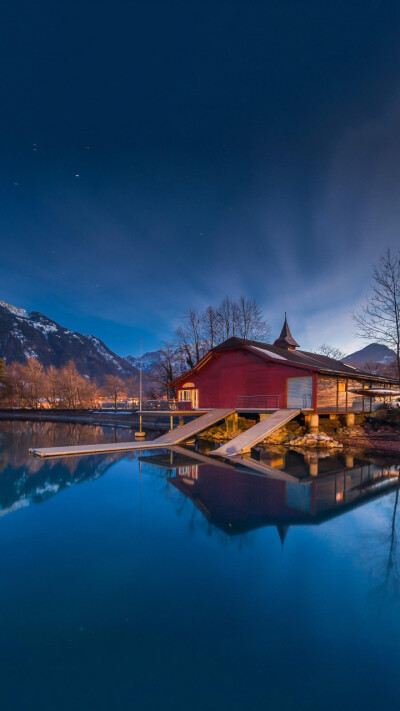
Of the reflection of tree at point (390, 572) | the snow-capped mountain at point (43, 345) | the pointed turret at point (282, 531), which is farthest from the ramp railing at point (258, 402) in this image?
the snow-capped mountain at point (43, 345)

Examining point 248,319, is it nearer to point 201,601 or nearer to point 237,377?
point 237,377

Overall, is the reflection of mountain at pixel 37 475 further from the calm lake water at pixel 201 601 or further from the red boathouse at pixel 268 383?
the red boathouse at pixel 268 383

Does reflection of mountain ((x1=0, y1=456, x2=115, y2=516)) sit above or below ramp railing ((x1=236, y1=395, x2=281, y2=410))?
below

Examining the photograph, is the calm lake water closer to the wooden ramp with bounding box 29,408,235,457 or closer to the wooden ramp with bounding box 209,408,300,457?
the wooden ramp with bounding box 209,408,300,457

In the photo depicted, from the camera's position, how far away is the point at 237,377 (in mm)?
20906

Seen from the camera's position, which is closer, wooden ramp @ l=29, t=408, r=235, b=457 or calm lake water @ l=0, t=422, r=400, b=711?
calm lake water @ l=0, t=422, r=400, b=711

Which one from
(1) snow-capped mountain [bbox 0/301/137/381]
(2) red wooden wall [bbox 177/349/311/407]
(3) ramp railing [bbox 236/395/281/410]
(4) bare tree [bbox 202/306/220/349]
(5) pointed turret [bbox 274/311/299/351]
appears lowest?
(3) ramp railing [bbox 236/395/281/410]

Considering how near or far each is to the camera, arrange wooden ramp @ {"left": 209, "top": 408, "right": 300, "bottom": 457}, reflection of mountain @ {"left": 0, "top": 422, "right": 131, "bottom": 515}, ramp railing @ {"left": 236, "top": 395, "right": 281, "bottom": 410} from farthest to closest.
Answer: ramp railing @ {"left": 236, "top": 395, "right": 281, "bottom": 410} → wooden ramp @ {"left": 209, "top": 408, "right": 300, "bottom": 457} → reflection of mountain @ {"left": 0, "top": 422, "right": 131, "bottom": 515}

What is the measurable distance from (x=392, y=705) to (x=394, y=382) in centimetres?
2546

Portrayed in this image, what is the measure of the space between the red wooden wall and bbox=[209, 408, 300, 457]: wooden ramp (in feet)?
6.35

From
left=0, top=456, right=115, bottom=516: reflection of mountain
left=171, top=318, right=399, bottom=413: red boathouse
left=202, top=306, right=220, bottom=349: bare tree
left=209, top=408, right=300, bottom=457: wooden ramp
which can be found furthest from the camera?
left=202, top=306, right=220, bottom=349: bare tree

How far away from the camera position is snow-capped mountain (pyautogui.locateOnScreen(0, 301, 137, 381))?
148 m

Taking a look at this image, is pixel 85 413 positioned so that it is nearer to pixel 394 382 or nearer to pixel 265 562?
pixel 394 382

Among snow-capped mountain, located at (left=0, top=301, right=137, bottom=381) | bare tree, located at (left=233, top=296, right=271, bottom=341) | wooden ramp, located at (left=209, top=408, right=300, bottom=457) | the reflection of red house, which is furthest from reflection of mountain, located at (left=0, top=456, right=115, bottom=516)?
snow-capped mountain, located at (left=0, top=301, right=137, bottom=381)
